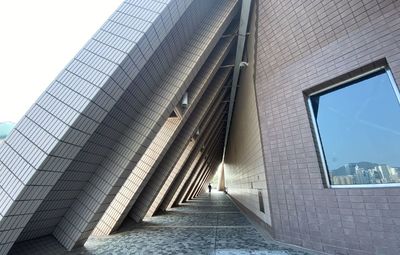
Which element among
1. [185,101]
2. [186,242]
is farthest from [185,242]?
[185,101]

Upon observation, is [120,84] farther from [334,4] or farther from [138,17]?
[334,4]

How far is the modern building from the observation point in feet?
10.2

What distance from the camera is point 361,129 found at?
149 inches

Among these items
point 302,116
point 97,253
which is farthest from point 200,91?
point 97,253

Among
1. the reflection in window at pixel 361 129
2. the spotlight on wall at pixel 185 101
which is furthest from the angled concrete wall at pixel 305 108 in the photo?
the spotlight on wall at pixel 185 101

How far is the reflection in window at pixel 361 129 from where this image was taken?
3.37 m

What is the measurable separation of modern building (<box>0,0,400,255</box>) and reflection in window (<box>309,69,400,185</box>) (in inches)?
→ 0.7

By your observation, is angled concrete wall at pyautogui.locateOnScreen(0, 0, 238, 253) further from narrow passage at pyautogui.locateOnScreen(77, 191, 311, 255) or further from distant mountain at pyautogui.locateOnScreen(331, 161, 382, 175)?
distant mountain at pyautogui.locateOnScreen(331, 161, 382, 175)

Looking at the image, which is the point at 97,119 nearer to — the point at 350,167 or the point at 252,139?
the point at 350,167

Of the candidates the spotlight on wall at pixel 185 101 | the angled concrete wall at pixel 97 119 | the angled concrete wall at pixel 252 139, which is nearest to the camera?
the angled concrete wall at pixel 97 119

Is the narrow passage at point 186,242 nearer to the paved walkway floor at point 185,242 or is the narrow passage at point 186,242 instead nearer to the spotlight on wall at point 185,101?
the paved walkway floor at point 185,242

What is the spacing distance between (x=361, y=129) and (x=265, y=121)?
1.91 metres

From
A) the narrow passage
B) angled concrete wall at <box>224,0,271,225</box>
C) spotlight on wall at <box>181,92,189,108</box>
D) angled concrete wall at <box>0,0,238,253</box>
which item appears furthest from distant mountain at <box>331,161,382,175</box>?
spotlight on wall at <box>181,92,189,108</box>

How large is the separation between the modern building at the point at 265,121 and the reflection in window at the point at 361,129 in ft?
0.06
